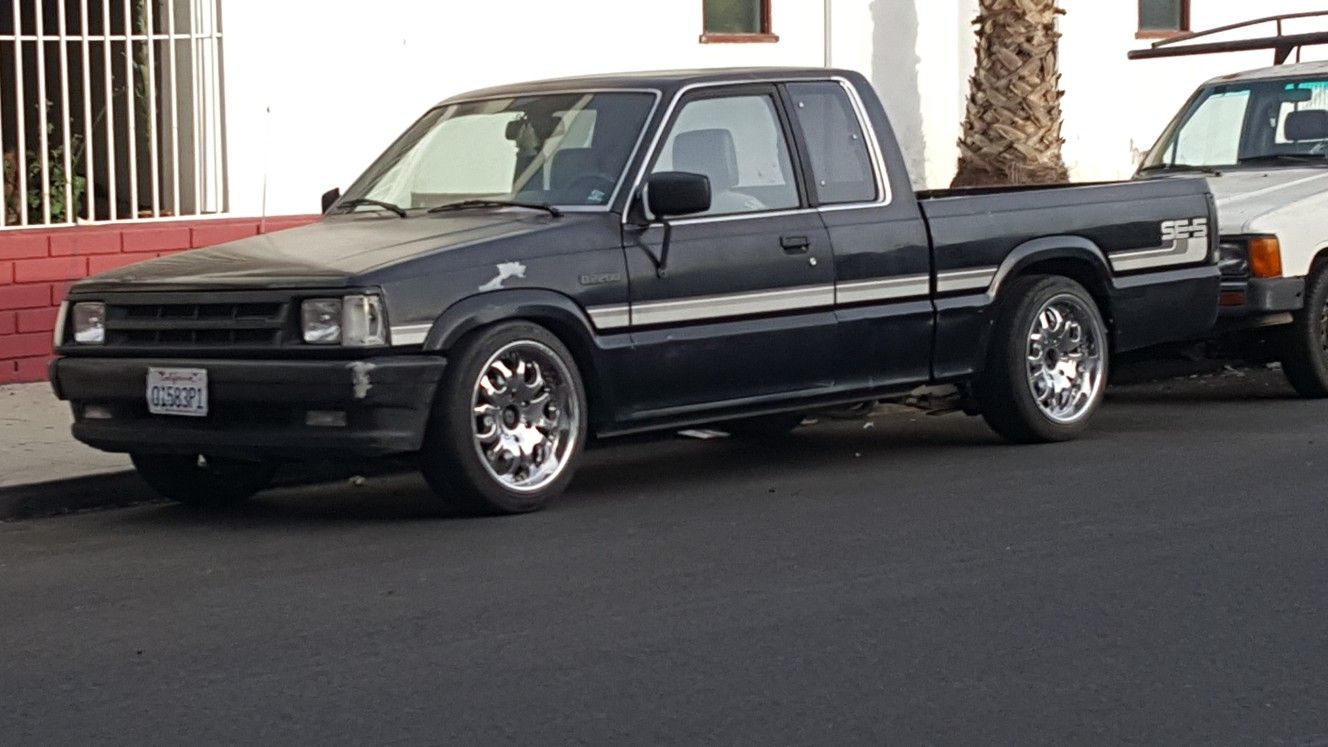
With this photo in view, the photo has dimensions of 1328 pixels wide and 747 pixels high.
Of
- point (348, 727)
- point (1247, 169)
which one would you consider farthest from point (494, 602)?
point (1247, 169)

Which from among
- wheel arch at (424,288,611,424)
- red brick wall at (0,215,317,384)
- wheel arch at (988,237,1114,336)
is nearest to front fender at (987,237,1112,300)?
wheel arch at (988,237,1114,336)

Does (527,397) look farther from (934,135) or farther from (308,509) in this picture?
(934,135)

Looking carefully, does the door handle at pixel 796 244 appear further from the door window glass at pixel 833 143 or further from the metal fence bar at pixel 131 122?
the metal fence bar at pixel 131 122

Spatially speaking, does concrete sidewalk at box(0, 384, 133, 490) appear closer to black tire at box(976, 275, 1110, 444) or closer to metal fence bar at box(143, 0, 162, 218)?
metal fence bar at box(143, 0, 162, 218)

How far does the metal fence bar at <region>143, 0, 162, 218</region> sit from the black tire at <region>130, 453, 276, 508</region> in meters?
4.33

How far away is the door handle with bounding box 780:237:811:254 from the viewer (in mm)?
9305

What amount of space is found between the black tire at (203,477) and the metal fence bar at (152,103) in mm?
4329

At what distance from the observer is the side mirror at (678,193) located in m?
8.77

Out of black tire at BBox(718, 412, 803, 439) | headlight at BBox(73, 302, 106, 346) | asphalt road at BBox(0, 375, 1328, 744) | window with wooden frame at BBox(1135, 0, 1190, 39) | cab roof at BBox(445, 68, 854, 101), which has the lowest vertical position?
asphalt road at BBox(0, 375, 1328, 744)

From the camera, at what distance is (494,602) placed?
693 centimetres

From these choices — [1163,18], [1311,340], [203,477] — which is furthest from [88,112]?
[1163,18]

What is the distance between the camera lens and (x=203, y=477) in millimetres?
9336

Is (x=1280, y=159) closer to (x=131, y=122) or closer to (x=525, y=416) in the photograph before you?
(x=525, y=416)

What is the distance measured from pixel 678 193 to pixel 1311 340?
4449 millimetres
